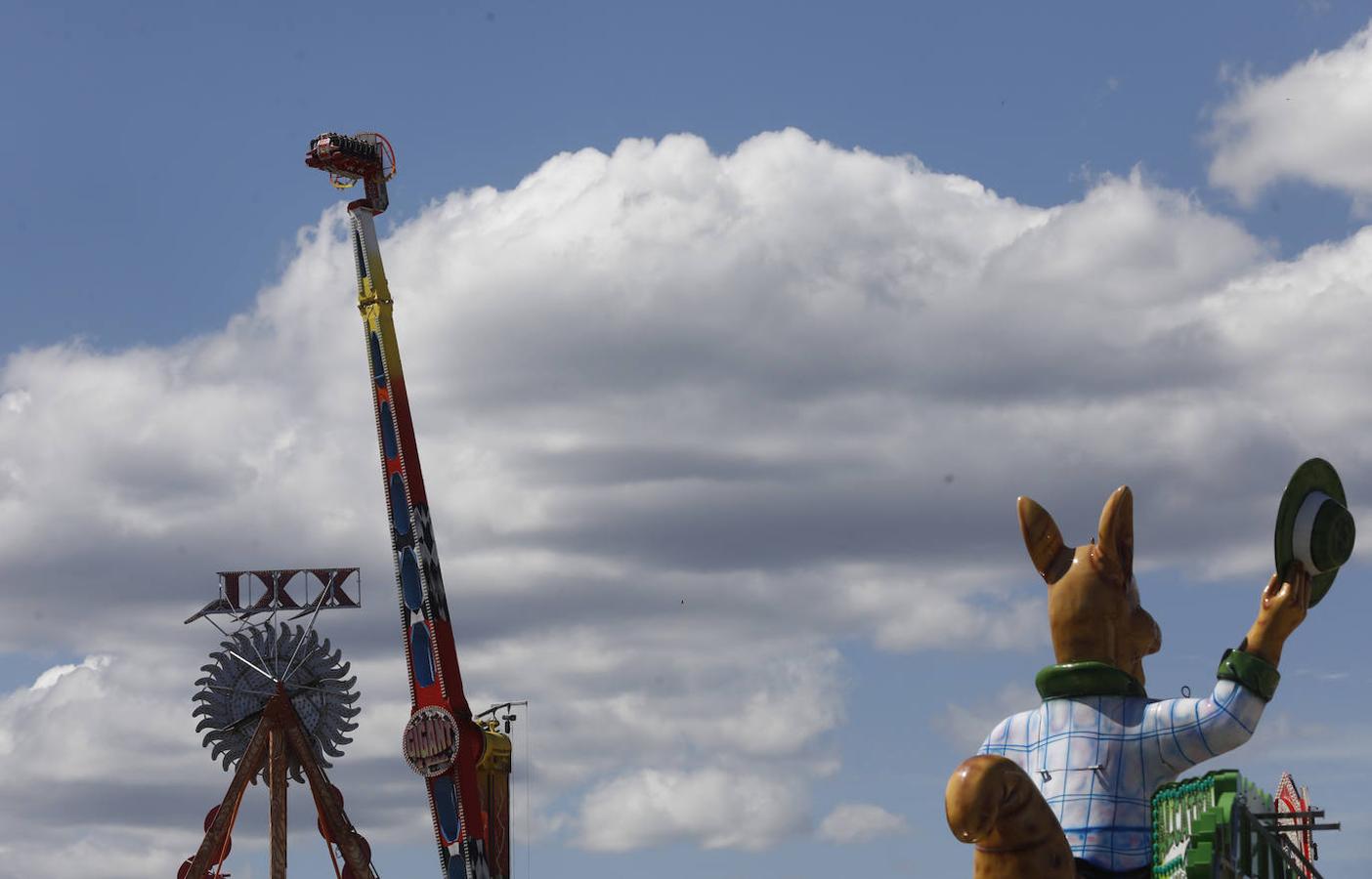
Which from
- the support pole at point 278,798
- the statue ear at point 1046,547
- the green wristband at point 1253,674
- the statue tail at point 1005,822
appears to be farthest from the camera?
the support pole at point 278,798

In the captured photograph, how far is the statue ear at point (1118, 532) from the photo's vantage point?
2062 cm

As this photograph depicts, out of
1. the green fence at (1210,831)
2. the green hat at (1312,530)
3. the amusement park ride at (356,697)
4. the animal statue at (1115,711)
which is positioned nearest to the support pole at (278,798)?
the amusement park ride at (356,697)

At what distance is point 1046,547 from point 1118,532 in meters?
0.69

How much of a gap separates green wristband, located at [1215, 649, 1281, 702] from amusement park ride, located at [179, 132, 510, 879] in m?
21.5

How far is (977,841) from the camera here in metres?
18.3

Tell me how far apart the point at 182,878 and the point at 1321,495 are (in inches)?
950

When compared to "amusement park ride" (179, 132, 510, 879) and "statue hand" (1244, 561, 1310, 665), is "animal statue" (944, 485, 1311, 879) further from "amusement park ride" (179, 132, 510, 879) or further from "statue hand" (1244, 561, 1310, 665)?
"amusement park ride" (179, 132, 510, 879)

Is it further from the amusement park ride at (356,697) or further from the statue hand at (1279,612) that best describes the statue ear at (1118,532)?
the amusement park ride at (356,697)

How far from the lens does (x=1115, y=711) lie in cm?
1997

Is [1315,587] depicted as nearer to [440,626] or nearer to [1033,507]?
[1033,507]

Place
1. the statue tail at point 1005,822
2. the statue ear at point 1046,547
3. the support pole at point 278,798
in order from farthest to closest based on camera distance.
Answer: the support pole at point 278,798 < the statue ear at point 1046,547 < the statue tail at point 1005,822

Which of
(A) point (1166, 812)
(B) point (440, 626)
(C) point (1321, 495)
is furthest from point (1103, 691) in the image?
(B) point (440, 626)

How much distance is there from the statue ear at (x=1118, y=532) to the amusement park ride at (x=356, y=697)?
2041 centimetres

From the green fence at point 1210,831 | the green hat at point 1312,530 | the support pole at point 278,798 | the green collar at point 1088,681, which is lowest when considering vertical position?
the green fence at point 1210,831
